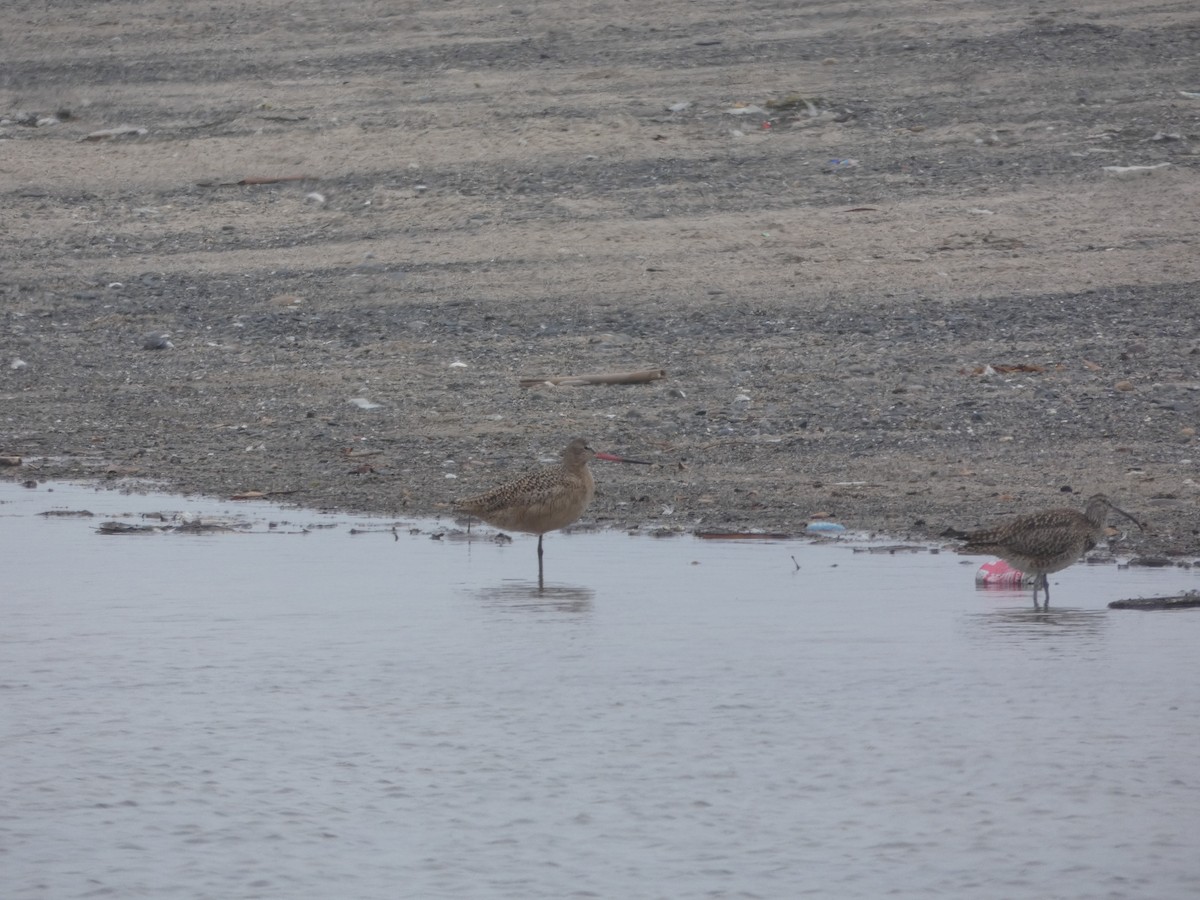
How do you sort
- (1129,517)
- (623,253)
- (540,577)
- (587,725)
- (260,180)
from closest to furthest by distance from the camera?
(587,725) → (1129,517) → (540,577) → (623,253) → (260,180)

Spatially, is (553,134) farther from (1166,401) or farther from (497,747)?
(497,747)

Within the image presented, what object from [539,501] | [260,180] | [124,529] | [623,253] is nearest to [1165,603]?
[539,501]

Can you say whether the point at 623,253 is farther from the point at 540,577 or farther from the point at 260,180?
the point at 540,577

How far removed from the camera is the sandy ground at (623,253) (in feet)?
38.4

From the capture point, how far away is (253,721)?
7219mm

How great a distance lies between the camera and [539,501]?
9.82 m

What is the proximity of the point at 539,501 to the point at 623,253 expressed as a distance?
6.57m

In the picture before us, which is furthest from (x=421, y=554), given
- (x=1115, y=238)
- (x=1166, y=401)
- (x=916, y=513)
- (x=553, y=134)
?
(x=553, y=134)

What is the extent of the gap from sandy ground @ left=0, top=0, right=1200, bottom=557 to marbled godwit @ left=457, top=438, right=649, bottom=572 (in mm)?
696

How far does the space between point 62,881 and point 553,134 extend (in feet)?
45.3

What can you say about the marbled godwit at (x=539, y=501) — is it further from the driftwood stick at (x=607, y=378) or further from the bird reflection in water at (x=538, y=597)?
the driftwood stick at (x=607, y=378)

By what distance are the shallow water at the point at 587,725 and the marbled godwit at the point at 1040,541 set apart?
0.20 metres

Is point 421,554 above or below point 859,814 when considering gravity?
above

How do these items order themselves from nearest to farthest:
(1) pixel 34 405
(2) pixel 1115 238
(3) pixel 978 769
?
(3) pixel 978 769 < (1) pixel 34 405 < (2) pixel 1115 238
